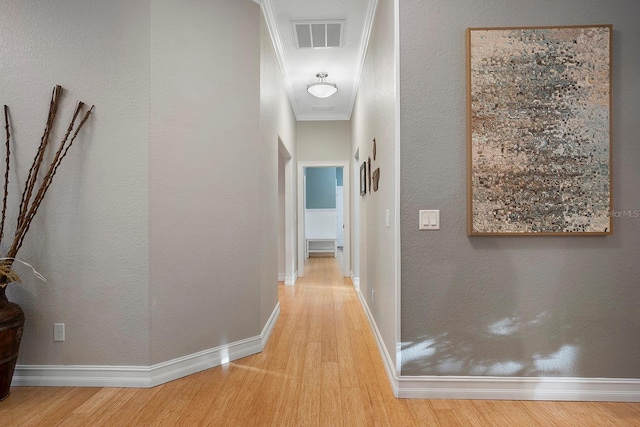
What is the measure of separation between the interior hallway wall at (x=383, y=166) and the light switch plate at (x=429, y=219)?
0.55 feet

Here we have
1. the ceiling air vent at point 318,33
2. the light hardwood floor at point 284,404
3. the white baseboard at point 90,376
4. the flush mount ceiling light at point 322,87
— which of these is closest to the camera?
the light hardwood floor at point 284,404

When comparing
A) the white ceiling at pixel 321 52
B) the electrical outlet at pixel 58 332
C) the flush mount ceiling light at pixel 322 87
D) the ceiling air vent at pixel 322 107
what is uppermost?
the white ceiling at pixel 321 52

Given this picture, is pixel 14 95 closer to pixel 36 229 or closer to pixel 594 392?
pixel 36 229

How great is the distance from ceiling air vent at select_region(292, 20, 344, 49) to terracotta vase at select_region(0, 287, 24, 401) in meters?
2.91

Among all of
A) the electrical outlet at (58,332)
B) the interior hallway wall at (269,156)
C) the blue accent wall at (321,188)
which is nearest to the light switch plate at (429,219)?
the interior hallway wall at (269,156)

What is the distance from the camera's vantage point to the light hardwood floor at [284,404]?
5.99 feet

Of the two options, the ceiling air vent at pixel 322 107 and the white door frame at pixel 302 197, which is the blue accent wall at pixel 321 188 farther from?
the ceiling air vent at pixel 322 107

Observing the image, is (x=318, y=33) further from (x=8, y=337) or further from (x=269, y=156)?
(x=8, y=337)

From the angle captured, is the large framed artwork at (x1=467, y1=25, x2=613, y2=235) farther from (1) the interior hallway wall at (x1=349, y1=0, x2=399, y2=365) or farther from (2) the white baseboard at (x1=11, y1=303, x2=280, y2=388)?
(2) the white baseboard at (x1=11, y1=303, x2=280, y2=388)

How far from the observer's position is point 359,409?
1933mm

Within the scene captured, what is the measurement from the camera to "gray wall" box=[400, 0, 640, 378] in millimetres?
2002

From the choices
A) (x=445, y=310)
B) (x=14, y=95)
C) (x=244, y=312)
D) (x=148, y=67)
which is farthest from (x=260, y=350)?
(x=14, y=95)

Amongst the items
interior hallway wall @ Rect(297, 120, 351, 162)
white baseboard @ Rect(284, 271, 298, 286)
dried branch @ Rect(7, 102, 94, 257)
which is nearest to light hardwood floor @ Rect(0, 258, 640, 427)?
dried branch @ Rect(7, 102, 94, 257)

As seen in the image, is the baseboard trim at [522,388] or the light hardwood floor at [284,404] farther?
the baseboard trim at [522,388]
